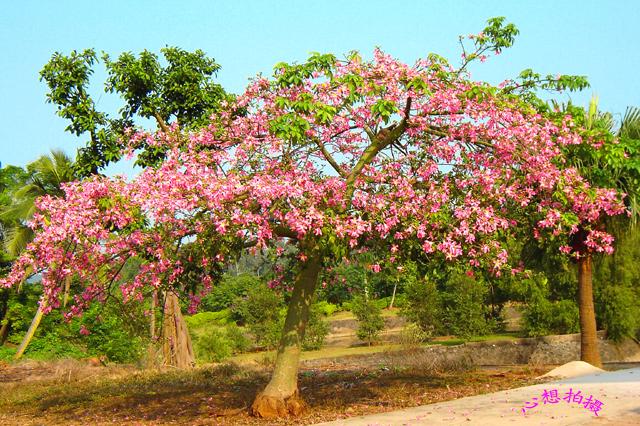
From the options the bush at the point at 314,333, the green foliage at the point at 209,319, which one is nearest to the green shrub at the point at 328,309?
the green foliage at the point at 209,319

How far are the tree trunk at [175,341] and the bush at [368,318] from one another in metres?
13.7

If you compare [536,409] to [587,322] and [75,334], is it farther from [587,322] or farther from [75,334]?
[75,334]

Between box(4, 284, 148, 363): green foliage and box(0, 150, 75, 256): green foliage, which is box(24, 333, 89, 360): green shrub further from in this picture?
box(0, 150, 75, 256): green foliage

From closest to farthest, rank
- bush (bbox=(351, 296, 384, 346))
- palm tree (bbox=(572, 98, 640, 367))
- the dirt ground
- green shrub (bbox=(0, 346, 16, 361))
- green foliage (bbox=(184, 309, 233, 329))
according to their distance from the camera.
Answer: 1. the dirt ground
2. palm tree (bbox=(572, 98, 640, 367))
3. green shrub (bbox=(0, 346, 16, 361))
4. bush (bbox=(351, 296, 384, 346))
5. green foliage (bbox=(184, 309, 233, 329))

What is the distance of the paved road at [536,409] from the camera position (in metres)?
10.3

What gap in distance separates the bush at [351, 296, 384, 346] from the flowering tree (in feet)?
77.0

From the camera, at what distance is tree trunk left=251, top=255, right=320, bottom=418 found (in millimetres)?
12812

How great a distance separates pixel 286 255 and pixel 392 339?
2677 cm

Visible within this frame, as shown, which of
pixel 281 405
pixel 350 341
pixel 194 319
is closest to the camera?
pixel 281 405

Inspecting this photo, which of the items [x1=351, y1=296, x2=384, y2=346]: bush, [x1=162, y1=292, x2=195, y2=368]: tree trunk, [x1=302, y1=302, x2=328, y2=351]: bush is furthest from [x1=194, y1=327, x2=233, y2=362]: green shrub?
[x1=351, y1=296, x2=384, y2=346]: bush

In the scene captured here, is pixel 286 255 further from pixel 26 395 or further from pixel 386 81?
pixel 26 395

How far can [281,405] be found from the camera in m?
12.8

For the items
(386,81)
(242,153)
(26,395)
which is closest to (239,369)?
(26,395)

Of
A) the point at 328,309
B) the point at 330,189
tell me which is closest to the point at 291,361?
the point at 330,189
